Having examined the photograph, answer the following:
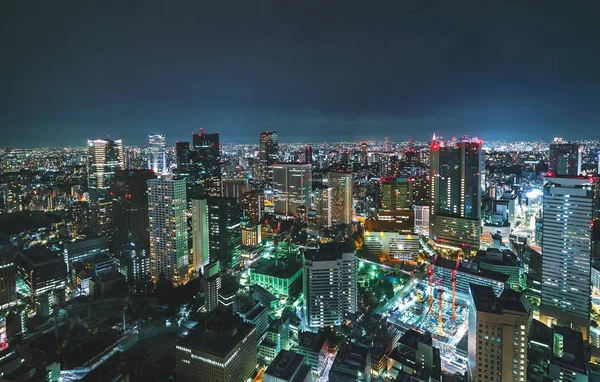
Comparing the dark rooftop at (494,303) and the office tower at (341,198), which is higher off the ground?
the office tower at (341,198)

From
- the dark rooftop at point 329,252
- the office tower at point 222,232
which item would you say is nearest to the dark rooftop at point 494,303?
the dark rooftop at point 329,252

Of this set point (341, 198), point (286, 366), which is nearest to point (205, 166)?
point (341, 198)

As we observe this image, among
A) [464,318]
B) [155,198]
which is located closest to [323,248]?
[464,318]

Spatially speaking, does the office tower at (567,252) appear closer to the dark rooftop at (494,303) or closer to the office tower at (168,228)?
the dark rooftop at (494,303)

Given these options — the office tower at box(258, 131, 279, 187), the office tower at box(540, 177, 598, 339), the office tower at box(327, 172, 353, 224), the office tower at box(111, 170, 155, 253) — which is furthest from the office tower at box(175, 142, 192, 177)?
the office tower at box(540, 177, 598, 339)

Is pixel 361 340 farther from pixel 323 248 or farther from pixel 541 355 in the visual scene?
pixel 541 355

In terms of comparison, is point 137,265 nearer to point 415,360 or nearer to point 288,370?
point 288,370
